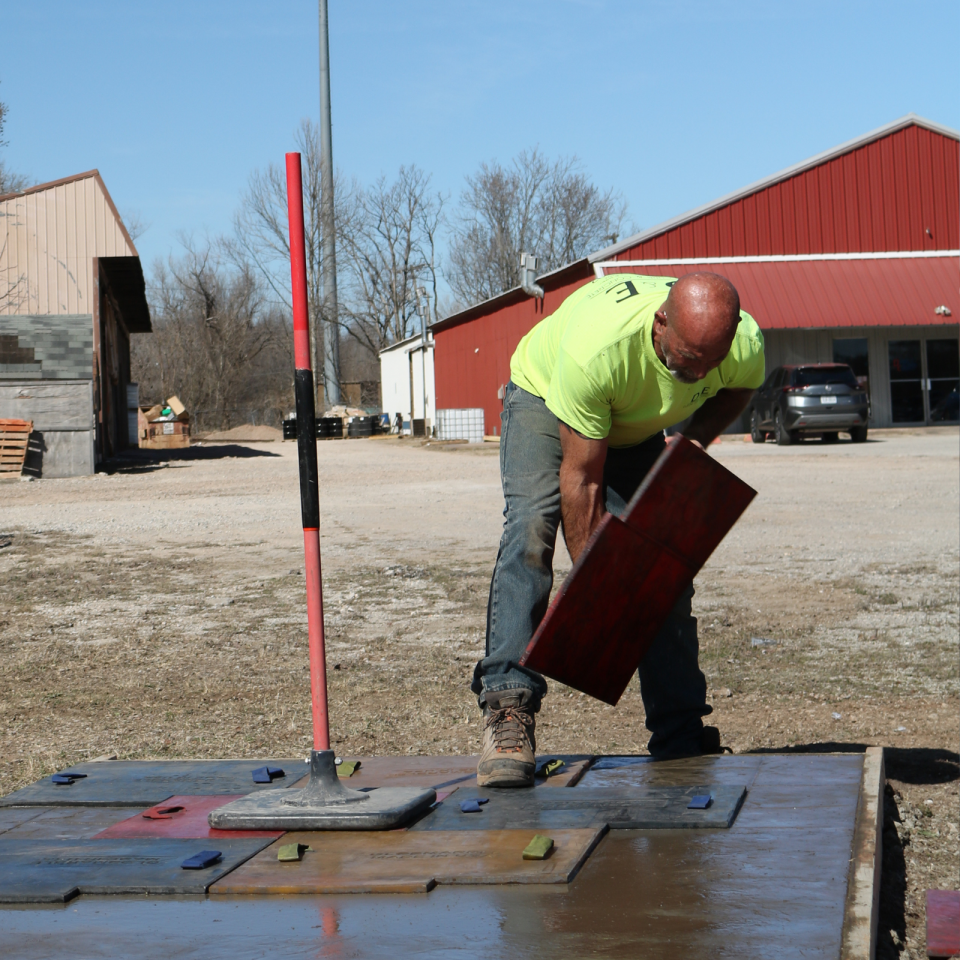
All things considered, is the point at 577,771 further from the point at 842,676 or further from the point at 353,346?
the point at 353,346

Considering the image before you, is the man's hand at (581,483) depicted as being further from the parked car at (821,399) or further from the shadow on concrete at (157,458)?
the shadow on concrete at (157,458)

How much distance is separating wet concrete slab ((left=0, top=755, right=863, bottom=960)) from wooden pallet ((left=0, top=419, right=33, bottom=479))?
21.6 metres

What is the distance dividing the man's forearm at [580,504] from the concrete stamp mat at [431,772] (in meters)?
0.66

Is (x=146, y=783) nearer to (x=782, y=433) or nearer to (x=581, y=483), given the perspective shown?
(x=581, y=483)

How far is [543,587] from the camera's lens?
368 cm

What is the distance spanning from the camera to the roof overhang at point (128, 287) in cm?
2617

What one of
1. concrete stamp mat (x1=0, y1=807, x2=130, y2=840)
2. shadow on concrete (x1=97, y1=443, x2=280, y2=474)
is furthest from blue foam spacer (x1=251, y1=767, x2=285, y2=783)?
shadow on concrete (x1=97, y1=443, x2=280, y2=474)

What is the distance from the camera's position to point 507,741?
3496 millimetres

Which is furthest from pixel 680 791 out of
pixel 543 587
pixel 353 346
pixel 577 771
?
pixel 353 346

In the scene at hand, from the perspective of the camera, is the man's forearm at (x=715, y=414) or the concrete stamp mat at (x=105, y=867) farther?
the man's forearm at (x=715, y=414)

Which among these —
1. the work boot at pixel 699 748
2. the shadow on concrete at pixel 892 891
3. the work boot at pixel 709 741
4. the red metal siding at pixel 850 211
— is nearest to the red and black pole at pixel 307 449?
the work boot at pixel 699 748

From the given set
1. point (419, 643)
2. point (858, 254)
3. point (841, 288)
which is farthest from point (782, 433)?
point (419, 643)

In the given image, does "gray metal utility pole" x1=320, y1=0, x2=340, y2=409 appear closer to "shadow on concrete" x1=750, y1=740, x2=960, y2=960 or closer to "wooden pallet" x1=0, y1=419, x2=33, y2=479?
"wooden pallet" x1=0, y1=419, x2=33, y2=479

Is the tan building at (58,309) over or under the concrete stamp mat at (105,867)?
over
